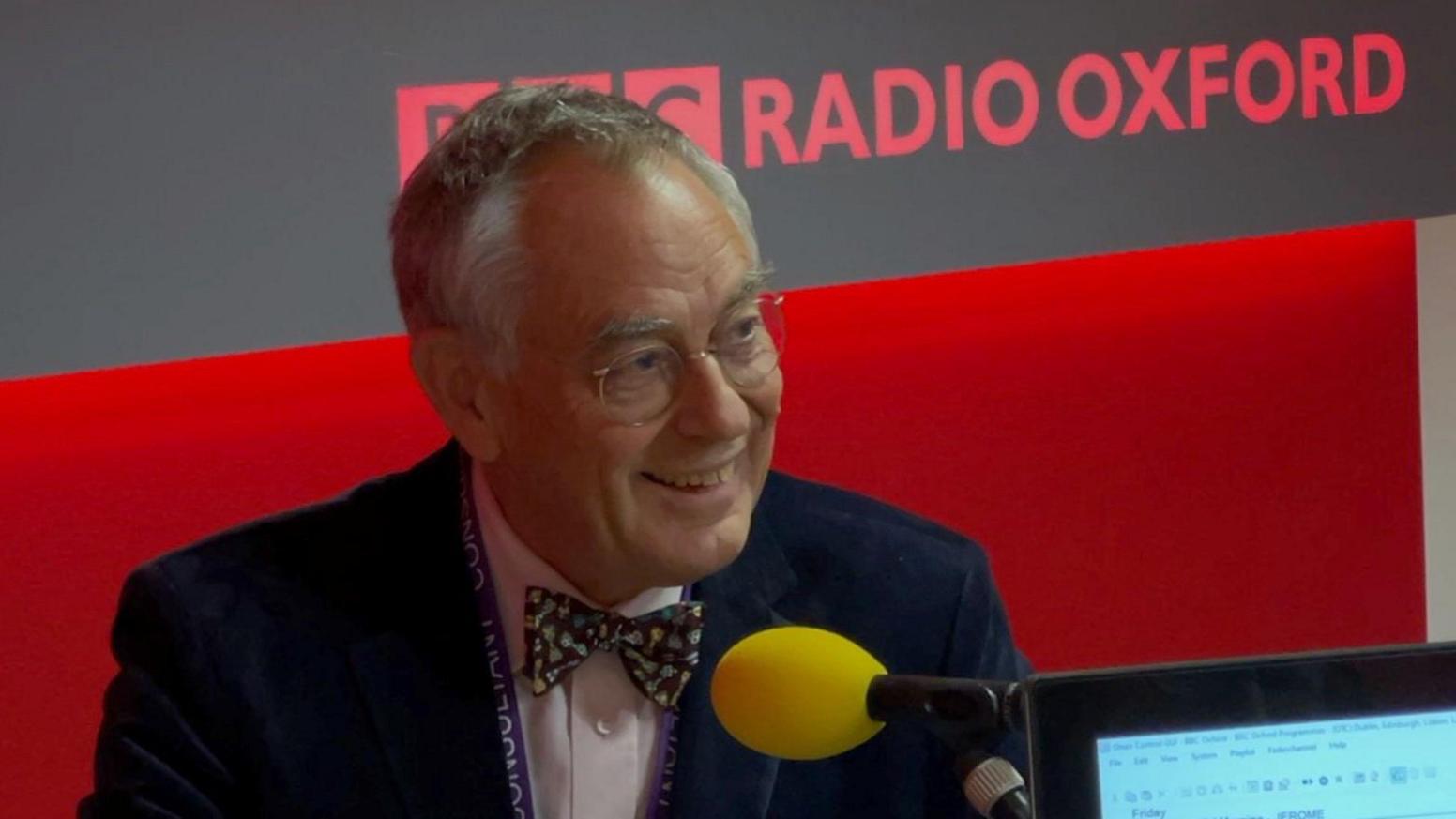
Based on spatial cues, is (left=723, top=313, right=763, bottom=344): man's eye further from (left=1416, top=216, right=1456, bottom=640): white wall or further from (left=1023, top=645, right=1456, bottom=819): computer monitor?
(left=1416, top=216, right=1456, bottom=640): white wall

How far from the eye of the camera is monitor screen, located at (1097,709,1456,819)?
1.16 m

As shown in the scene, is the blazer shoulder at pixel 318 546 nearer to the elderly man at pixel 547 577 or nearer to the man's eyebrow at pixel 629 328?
the elderly man at pixel 547 577

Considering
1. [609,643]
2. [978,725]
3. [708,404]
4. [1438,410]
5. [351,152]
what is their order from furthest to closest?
1. [1438,410]
2. [351,152]
3. [609,643]
4. [708,404]
5. [978,725]

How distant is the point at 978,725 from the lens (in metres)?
1.10

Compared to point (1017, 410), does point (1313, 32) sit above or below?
above

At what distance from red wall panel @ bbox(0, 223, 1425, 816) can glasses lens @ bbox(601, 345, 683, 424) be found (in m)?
1.22

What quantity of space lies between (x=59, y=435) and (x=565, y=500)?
1.20 meters

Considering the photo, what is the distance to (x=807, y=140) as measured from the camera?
2711mm

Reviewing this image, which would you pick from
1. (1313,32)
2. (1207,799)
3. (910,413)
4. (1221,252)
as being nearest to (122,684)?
(1207,799)

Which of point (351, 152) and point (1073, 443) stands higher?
point (351, 152)

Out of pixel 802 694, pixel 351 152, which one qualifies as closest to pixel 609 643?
pixel 802 694

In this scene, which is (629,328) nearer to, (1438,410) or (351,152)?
(351,152)

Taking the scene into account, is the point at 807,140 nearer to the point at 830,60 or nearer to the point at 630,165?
the point at 830,60

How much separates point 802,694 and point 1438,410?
2779 mm
